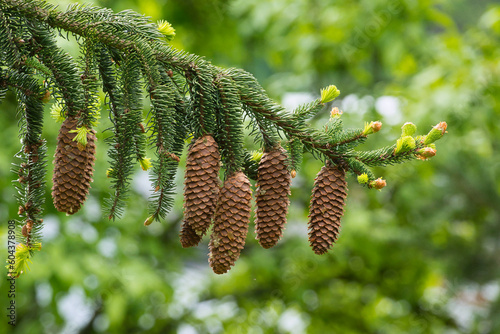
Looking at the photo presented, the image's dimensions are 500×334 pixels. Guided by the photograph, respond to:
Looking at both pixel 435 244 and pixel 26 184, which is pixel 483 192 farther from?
pixel 26 184

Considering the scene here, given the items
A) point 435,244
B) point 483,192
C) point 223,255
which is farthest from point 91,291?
point 483,192

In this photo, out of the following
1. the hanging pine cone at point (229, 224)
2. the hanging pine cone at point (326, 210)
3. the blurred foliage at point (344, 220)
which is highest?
the hanging pine cone at point (326, 210)

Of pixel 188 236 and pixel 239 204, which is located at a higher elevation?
pixel 239 204

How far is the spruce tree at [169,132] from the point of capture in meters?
0.88

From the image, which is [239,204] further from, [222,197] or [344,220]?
[344,220]

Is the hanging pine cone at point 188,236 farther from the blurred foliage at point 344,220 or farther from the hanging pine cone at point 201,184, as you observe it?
the blurred foliage at point 344,220

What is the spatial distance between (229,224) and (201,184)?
8 cm

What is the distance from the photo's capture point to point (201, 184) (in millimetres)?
860

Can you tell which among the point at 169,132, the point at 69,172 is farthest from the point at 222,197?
the point at 69,172

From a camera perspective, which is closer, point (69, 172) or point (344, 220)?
point (69, 172)

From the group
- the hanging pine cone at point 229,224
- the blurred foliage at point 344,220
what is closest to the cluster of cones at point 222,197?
the hanging pine cone at point 229,224

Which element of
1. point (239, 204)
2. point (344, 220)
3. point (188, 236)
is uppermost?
point (239, 204)

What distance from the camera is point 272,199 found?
36.0 inches

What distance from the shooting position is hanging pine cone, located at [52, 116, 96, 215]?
876 millimetres
